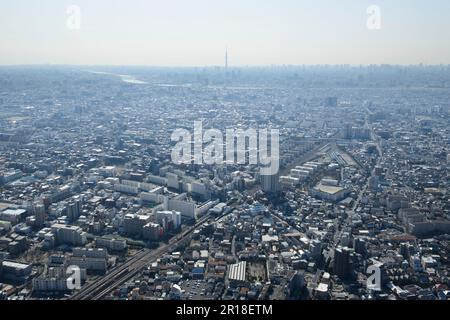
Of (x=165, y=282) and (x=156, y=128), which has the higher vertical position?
(x=156, y=128)

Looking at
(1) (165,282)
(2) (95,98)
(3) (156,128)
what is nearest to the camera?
(1) (165,282)

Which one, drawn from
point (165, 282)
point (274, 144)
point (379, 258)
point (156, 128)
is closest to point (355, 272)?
point (379, 258)

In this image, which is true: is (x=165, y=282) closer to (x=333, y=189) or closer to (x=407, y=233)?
(x=407, y=233)

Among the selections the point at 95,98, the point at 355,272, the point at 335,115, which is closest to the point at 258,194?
the point at 355,272

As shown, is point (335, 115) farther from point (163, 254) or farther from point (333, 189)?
point (163, 254)

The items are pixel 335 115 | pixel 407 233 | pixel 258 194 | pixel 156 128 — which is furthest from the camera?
pixel 335 115

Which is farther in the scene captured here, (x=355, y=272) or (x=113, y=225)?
(x=113, y=225)
